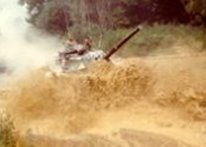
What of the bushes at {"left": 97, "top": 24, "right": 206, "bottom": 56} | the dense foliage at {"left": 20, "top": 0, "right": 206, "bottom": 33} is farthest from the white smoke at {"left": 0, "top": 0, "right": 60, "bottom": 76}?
the bushes at {"left": 97, "top": 24, "right": 206, "bottom": 56}

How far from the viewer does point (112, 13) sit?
28781 millimetres

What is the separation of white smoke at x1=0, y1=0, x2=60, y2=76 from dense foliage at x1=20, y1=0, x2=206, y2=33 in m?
1.07

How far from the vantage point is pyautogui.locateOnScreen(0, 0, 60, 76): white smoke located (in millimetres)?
28014

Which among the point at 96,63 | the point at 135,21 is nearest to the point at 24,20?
the point at 135,21

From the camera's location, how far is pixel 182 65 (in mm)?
20375

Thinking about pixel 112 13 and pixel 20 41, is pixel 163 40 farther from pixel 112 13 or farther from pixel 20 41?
pixel 20 41

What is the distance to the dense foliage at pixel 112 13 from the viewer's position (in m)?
28.3

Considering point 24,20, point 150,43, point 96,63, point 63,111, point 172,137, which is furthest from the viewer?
point 24,20

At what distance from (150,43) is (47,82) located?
1107 cm

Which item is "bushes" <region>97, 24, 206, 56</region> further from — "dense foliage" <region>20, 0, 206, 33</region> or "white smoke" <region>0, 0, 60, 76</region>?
"white smoke" <region>0, 0, 60, 76</region>

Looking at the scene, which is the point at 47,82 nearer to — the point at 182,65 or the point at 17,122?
the point at 17,122

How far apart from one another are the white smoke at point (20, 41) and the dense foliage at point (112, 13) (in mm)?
1068

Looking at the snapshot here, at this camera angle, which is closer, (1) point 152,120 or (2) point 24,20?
(1) point 152,120

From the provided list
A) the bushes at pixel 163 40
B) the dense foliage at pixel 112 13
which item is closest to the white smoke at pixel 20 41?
the dense foliage at pixel 112 13
